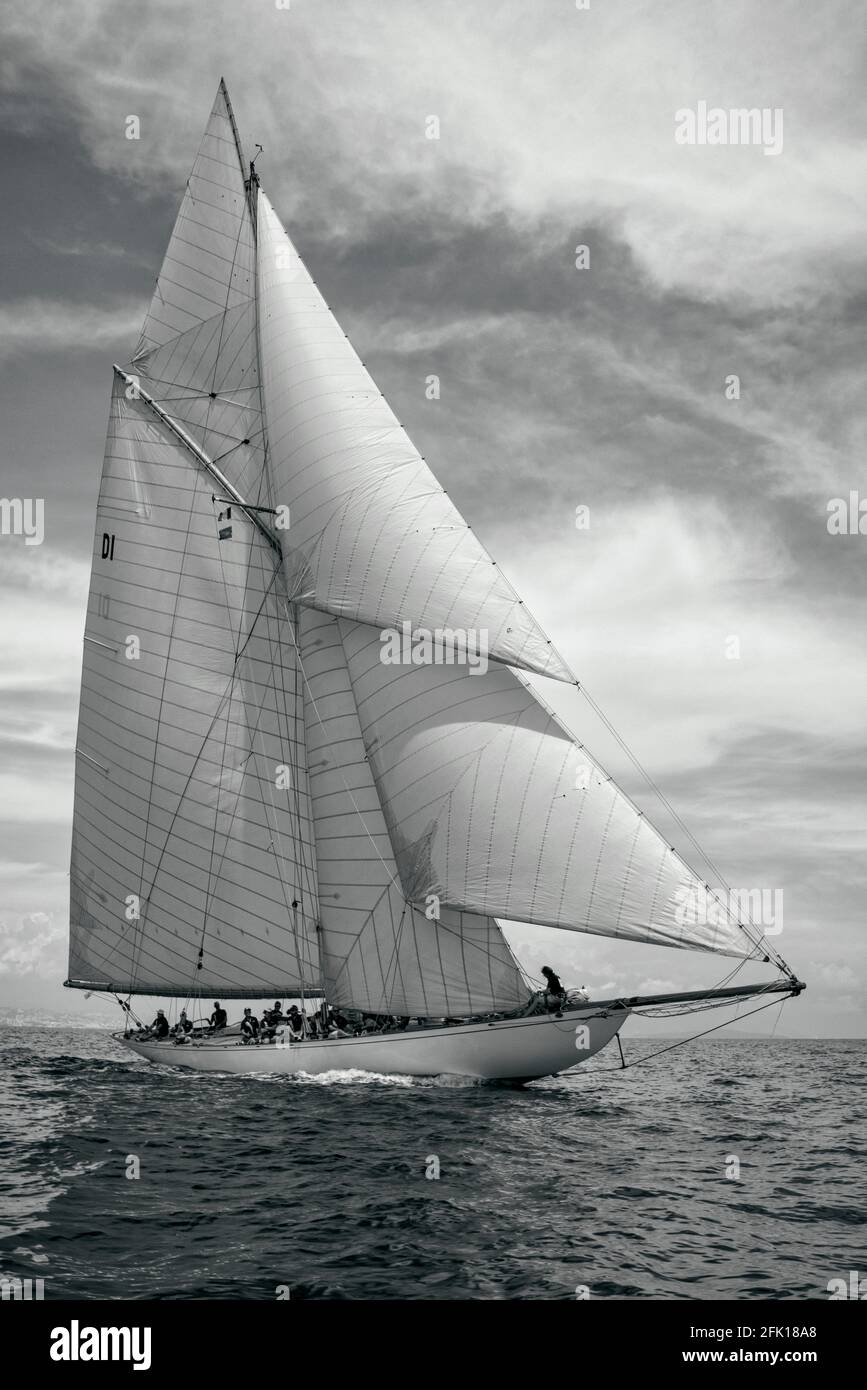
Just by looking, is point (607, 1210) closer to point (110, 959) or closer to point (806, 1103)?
point (806, 1103)

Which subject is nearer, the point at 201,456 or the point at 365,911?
the point at 365,911

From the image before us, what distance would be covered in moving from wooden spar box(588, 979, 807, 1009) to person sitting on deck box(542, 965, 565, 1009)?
3.02 feet

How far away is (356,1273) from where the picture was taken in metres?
11.7

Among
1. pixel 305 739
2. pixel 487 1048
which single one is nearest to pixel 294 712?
pixel 305 739

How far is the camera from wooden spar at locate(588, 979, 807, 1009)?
26.4 m

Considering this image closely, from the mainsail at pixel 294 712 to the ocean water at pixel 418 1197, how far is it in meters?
5.14

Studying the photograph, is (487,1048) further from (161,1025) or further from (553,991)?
(161,1025)

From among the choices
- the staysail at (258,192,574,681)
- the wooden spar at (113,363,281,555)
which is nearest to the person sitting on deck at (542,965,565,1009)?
the staysail at (258,192,574,681)

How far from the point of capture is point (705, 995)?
28.1 metres

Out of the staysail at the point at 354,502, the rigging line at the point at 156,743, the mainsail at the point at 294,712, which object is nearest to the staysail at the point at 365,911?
the mainsail at the point at 294,712

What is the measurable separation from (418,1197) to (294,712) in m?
22.0

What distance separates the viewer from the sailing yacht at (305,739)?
26781 mm

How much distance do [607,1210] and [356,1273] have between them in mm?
5010
